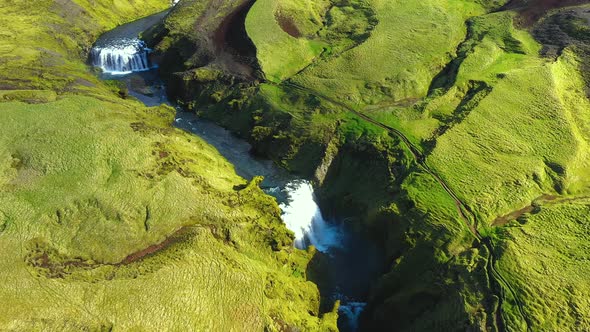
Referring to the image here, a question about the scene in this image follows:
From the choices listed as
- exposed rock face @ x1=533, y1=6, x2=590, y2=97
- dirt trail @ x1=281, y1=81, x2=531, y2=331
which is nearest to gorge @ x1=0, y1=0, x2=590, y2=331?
dirt trail @ x1=281, y1=81, x2=531, y2=331

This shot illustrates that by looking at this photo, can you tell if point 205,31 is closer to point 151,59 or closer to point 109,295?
point 151,59

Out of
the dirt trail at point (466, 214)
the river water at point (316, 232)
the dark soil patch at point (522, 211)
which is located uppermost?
the dark soil patch at point (522, 211)

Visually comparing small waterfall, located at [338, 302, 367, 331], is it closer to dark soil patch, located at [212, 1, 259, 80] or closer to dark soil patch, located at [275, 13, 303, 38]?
dark soil patch, located at [212, 1, 259, 80]

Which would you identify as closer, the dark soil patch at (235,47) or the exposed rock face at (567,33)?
the exposed rock face at (567,33)

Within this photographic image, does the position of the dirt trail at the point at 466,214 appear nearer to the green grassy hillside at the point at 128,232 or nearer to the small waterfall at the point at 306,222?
the small waterfall at the point at 306,222

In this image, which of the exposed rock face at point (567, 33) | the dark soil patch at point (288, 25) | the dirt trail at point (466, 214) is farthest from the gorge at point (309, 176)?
the dark soil patch at point (288, 25)
